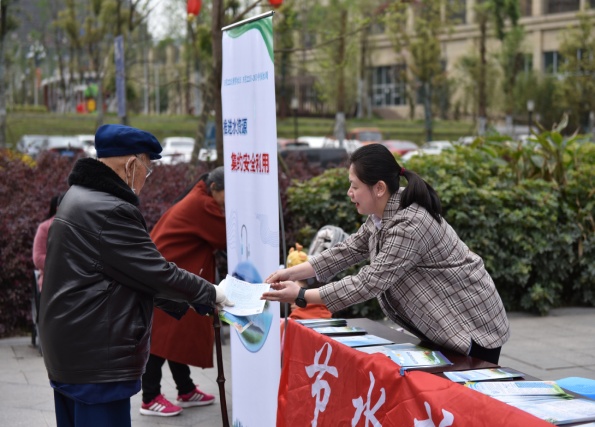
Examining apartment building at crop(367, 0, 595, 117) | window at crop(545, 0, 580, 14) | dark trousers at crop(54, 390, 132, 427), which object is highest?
window at crop(545, 0, 580, 14)

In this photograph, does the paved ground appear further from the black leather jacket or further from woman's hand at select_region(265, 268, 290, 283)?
the black leather jacket

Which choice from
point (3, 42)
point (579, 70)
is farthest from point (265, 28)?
point (579, 70)

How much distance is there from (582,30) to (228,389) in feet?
141

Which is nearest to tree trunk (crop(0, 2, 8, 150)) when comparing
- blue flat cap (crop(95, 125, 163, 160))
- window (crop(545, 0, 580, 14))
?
blue flat cap (crop(95, 125, 163, 160))

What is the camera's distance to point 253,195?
4.59m

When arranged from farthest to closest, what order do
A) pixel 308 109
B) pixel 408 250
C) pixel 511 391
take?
pixel 308 109 → pixel 408 250 → pixel 511 391

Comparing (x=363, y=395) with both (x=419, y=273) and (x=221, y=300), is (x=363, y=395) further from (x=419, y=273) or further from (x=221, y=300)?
(x=221, y=300)

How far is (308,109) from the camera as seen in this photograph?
6856 cm

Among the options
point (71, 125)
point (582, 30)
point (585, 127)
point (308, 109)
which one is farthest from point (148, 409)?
point (308, 109)

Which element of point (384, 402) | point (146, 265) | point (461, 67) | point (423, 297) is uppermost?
point (461, 67)

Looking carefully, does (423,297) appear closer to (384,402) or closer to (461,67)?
(384,402)

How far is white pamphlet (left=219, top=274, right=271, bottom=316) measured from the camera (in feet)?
12.9

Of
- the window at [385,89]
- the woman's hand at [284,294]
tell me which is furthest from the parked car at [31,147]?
the window at [385,89]

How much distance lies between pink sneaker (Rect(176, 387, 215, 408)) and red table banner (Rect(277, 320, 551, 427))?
1.82 m
